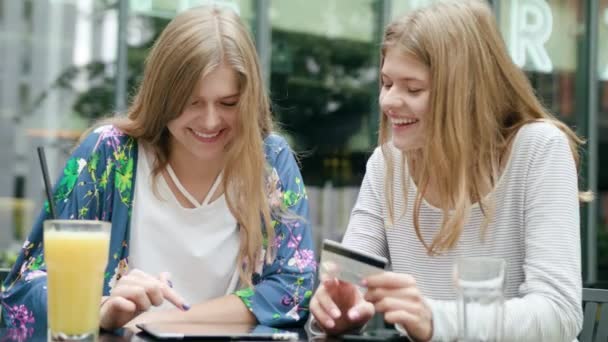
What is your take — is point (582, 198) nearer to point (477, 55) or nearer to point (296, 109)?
Answer: point (477, 55)

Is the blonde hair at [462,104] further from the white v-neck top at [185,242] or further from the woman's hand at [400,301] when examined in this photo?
the white v-neck top at [185,242]

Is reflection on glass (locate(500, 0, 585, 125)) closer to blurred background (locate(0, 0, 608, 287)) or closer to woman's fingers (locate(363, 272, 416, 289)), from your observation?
blurred background (locate(0, 0, 608, 287))

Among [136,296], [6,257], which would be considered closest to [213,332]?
[136,296]

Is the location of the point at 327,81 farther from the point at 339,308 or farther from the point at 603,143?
the point at 339,308

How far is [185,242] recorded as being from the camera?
1912mm

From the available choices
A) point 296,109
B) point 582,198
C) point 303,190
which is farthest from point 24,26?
point 582,198

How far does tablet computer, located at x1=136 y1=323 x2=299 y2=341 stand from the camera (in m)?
1.43

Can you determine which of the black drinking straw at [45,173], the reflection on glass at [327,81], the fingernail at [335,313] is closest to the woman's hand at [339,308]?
the fingernail at [335,313]

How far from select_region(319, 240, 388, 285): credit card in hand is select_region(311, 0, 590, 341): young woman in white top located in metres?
0.10

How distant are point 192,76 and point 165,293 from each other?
0.50 m

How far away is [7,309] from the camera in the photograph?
1715mm

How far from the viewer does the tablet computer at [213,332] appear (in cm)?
143

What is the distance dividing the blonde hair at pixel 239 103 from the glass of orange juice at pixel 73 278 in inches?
21.4

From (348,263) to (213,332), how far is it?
0.25 meters
